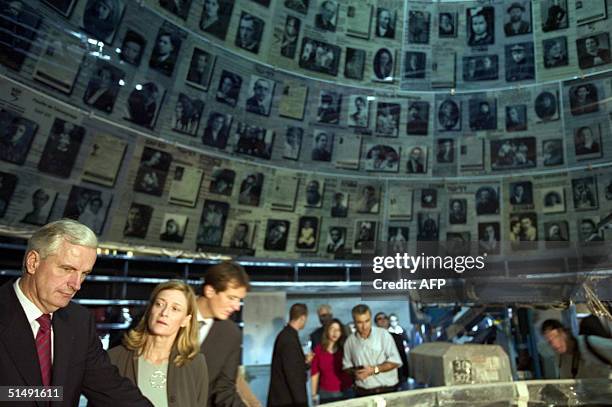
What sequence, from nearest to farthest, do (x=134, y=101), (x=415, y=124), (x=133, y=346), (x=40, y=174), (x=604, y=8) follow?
1. (x=133, y=346)
2. (x=40, y=174)
3. (x=134, y=101)
4. (x=604, y=8)
5. (x=415, y=124)

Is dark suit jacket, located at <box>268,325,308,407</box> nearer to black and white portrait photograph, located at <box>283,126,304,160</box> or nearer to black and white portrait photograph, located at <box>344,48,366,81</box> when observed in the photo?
black and white portrait photograph, located at <box>283,126,304,160</box>

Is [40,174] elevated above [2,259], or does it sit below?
above

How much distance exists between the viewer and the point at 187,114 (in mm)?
3928

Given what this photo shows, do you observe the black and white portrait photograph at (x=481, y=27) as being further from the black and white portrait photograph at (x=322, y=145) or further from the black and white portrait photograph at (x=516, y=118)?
the black and white portrait photograph at (x=322, y=145)

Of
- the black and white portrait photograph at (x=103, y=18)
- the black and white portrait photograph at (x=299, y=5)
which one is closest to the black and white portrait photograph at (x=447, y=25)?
the black and white portrait photograph at (x=299, y=5)

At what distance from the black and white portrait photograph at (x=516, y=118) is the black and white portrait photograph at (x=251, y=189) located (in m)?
2.40

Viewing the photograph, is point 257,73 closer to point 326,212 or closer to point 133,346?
point 326,212

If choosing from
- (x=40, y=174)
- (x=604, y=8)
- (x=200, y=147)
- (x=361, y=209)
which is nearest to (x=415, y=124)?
(x=361, y=209)

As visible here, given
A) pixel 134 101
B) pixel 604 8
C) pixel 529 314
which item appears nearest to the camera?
pixel 134 101

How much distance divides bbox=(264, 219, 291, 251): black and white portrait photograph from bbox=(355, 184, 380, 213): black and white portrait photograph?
0.73 meters

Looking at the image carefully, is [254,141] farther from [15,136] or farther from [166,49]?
[15,136]

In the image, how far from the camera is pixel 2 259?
3191 millimetres

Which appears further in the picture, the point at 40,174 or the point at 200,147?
the point at 200,147

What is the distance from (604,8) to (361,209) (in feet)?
8.89
